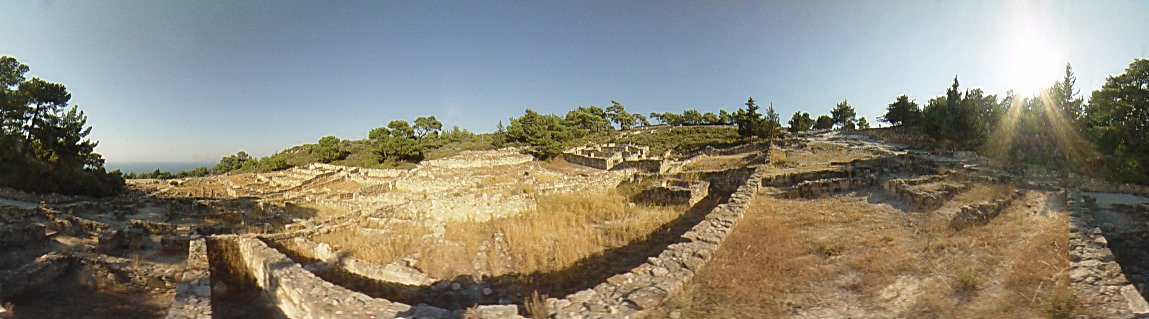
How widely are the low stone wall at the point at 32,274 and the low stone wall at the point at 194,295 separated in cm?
217

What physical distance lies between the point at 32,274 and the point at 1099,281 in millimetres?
16863

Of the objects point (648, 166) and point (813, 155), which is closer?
point (648, 166)

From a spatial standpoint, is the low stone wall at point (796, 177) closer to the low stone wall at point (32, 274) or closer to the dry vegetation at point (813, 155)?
the dry vegetation at point (813, 155)

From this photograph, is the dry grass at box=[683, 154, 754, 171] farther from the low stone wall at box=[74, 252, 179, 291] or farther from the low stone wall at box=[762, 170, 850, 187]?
the low stone wall at box=[74, 252, 179, 291]

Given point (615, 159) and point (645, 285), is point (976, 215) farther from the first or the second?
point (615, 159)

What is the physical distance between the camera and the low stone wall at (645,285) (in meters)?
5.54

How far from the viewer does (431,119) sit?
87500mm

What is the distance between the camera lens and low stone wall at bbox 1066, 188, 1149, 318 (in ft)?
15.8

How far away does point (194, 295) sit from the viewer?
6.51 m

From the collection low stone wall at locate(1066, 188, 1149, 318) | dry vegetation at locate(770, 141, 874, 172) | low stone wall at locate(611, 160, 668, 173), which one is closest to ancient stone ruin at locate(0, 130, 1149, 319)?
low stone wall at locate(1066, 188, 1149, 318)

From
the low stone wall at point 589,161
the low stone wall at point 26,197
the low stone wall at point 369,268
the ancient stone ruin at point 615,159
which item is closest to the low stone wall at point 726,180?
the ancient stone ruin at point 615,159

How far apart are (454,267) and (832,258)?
7.71 meters

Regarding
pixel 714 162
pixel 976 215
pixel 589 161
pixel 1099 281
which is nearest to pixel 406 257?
pixel 1099 281

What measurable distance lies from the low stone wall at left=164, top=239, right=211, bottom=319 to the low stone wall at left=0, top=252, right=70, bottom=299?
2.17 metres
